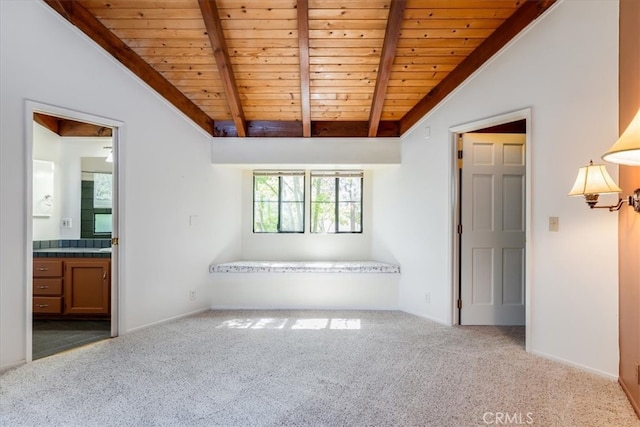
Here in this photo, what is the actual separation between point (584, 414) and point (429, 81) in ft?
10.2

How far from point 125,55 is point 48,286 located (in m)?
2.61

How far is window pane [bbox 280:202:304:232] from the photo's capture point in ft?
16.5

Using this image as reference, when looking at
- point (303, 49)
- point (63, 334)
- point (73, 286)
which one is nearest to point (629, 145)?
point (303, 49)

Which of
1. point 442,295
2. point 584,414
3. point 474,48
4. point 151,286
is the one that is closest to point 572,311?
point 584,414

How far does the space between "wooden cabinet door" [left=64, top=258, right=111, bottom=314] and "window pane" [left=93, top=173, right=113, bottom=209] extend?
0.95m

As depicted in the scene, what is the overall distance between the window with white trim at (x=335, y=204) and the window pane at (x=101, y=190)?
273cm

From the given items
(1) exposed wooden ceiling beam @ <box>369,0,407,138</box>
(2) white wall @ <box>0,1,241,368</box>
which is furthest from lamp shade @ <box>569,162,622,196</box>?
(2) white wall @ <box>0,1,241,368</box>

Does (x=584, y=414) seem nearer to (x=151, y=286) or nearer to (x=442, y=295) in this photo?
(x=442, y=295)

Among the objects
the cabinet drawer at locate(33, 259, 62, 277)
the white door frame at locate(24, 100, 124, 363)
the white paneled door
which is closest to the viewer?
the white door frame at locate(24, 100, 124, 363)

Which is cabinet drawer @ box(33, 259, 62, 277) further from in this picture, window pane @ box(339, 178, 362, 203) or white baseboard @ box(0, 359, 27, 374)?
window pane @ box(339, 178, 362, 203)

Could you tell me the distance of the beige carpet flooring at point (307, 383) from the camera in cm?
195

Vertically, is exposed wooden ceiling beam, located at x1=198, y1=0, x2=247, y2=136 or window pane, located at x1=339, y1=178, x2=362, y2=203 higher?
exposed wooden ceiling beam, located at x1=198, y1=0, x2=247, y2=136

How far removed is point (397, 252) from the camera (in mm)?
4406

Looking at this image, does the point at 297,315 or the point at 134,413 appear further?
the point at 297,315
